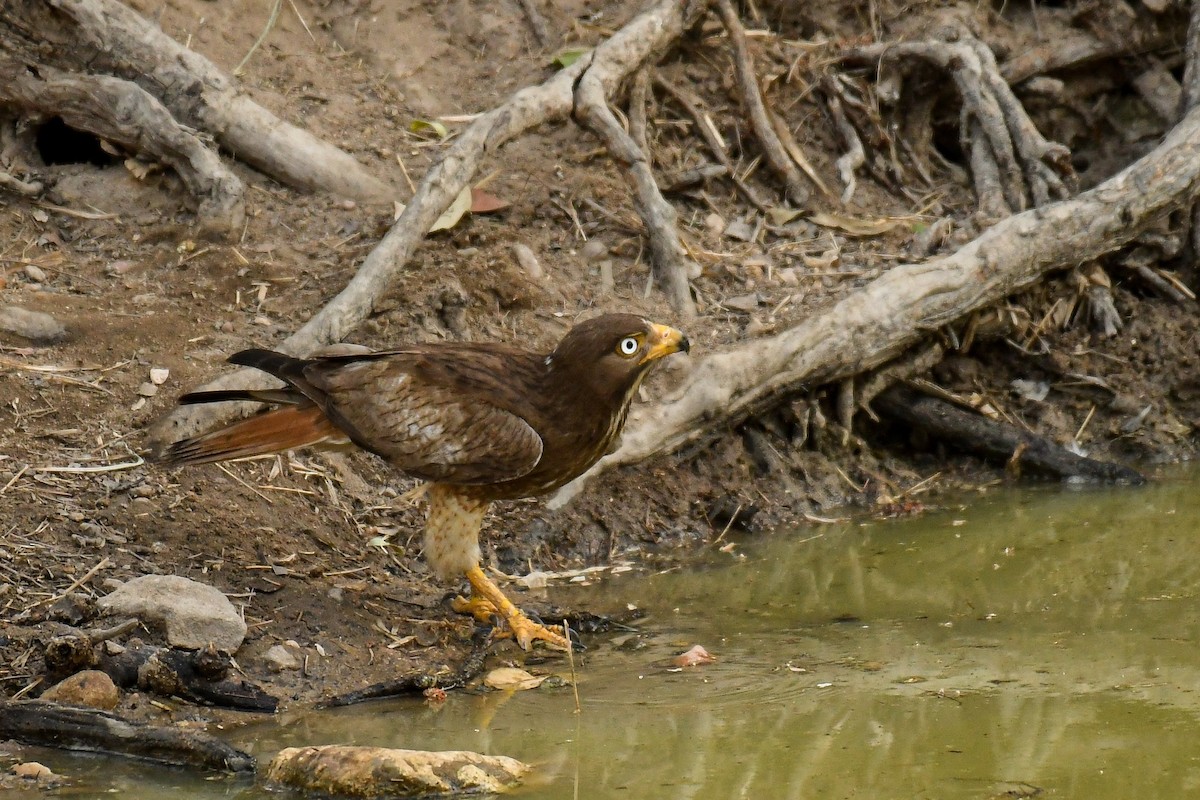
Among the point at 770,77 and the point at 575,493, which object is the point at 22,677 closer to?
the point at 575,493

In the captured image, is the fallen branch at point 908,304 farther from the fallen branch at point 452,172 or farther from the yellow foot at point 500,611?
the fallen branch at point 452,172

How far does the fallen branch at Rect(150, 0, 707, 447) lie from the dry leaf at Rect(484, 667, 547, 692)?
Result: 1.82m

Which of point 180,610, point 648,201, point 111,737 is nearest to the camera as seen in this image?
point 111,737

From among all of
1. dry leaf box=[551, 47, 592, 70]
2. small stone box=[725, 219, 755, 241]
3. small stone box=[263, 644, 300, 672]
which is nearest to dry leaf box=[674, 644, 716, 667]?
small stone box=[263, 644, 300, 672]

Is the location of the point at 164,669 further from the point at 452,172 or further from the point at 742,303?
the point at 742,303

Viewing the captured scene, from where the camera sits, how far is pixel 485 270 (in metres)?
7.04

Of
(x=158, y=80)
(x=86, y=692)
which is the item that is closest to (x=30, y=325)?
(x=158, y=80)

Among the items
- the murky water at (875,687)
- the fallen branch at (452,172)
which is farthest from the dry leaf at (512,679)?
the fallen branch at (452,172)

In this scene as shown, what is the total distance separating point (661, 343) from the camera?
17.2 ft

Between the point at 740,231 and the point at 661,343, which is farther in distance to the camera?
the point at 740,231

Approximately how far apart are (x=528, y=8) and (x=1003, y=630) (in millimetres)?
5316

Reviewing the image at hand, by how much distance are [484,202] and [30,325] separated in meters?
2.39

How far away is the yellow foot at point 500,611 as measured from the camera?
207 inches

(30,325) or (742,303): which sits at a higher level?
(30,325)
